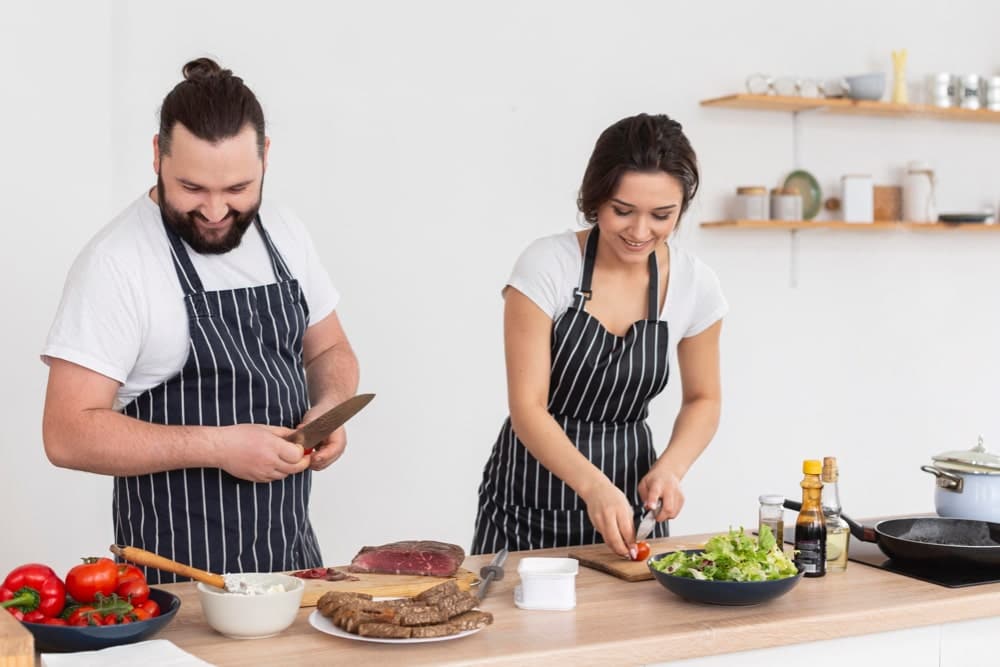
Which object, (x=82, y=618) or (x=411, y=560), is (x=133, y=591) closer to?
(x=82, y=618)

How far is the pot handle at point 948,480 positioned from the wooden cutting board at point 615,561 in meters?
0.56

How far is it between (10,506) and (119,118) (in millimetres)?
1227

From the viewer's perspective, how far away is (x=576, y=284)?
2.63 metres

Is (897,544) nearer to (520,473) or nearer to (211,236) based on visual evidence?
(520,473)

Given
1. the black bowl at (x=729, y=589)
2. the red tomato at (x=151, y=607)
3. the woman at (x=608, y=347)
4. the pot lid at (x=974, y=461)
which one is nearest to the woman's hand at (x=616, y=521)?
the woman at (x=608, y=347)

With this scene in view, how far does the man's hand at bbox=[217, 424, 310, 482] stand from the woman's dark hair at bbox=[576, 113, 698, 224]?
0.84 m

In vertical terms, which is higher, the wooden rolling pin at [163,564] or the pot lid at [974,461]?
the pot lid at [974,461]

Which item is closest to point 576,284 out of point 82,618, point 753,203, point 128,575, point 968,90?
point 128,575

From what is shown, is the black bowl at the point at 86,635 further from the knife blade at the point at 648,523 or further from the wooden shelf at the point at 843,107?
the wooden shelf at the point at 843,107

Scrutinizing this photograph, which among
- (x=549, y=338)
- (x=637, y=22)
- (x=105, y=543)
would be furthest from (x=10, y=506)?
(x=637, y=22)

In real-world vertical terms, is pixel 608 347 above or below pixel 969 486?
above

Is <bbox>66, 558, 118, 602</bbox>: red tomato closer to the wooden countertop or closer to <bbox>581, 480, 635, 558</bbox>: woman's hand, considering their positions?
the wooden countertop

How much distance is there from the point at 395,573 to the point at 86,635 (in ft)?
1.94

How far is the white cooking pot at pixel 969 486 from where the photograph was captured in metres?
2.46
